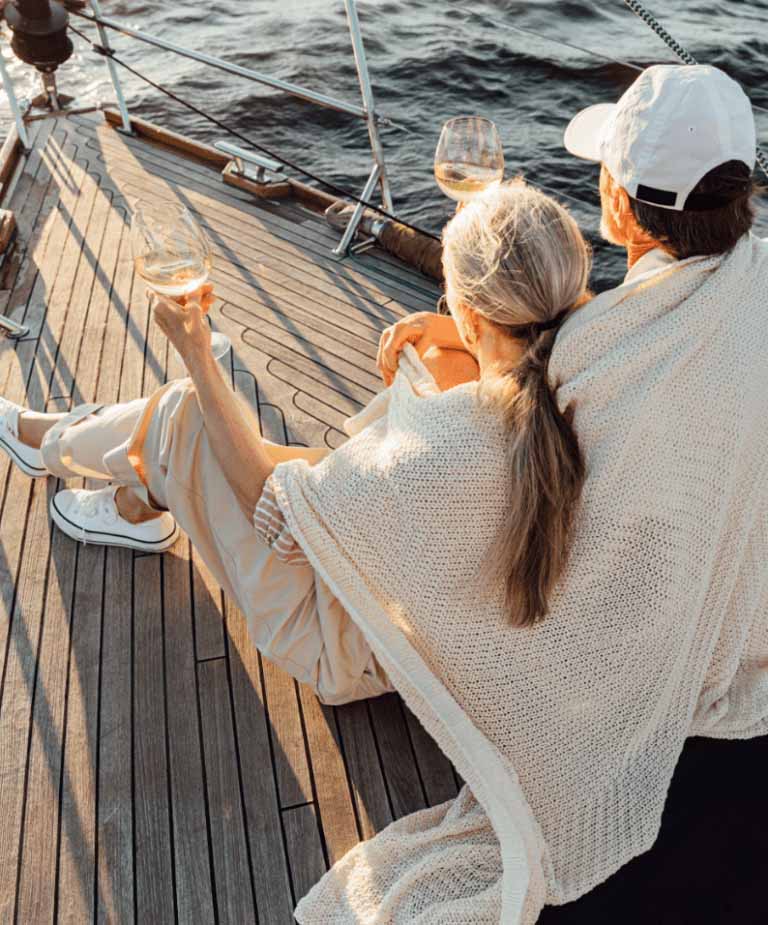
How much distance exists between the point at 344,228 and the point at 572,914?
114 inches

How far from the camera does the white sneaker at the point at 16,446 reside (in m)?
2.25

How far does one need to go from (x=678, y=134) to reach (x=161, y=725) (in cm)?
146

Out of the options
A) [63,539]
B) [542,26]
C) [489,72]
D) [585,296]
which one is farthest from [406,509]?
[542,26]

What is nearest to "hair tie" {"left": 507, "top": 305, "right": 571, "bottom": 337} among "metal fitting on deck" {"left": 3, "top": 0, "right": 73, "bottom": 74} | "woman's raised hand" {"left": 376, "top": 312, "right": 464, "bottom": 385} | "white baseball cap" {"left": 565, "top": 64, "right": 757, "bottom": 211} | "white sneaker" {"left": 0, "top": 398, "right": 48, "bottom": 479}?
"white baseball cap" {"left": 565, "top": 64, "right": 757, "bottom": 211}

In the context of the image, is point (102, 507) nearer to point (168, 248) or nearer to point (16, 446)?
point (16, 446)

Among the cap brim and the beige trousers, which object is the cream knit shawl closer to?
the beige trousers

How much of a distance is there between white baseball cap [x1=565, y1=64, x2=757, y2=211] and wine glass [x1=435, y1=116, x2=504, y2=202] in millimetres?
406

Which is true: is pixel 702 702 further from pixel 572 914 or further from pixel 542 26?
pixel 542 26

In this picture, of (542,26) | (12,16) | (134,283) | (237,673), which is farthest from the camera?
(542,26)

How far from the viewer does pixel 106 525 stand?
85.5 inches

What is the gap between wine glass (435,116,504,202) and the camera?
1.80 m

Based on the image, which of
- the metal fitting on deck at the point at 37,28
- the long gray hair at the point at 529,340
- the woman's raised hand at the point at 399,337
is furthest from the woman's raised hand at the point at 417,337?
the metal fitting on deck at the point at 37,28

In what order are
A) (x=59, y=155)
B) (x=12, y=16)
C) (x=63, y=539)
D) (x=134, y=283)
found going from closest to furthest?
(x=63, y=539)
(x=134, y=283)
(x=12, y=16)
(x=59, y=155)

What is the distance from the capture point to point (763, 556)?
1.49 m
